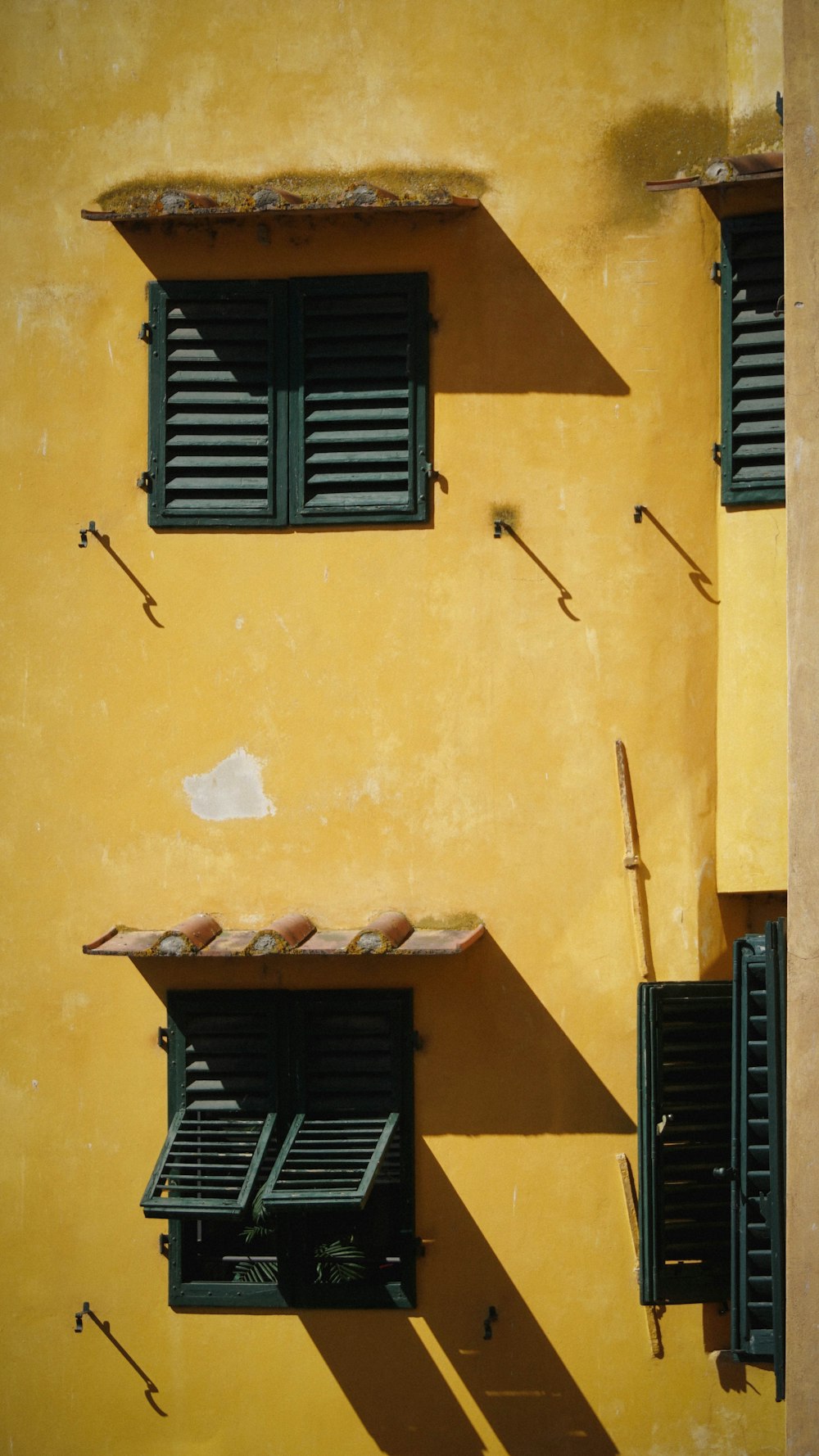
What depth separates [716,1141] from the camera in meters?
6.50

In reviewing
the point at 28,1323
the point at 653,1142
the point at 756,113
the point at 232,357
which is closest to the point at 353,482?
the point at 232,357

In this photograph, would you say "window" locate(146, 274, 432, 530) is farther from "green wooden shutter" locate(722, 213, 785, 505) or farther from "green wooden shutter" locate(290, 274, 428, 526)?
"green wooden shutter" locate(722, 213, 785, 505)

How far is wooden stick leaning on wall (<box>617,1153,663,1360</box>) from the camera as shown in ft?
22.1

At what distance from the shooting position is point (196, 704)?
7.07 meters

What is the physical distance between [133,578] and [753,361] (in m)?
3.22

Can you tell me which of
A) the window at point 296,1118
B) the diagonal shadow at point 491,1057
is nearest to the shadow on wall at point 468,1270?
the diagonal shadow at point 491,1057

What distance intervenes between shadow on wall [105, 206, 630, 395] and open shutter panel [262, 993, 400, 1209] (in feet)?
10.4

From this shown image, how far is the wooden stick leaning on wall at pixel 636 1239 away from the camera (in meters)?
6.72

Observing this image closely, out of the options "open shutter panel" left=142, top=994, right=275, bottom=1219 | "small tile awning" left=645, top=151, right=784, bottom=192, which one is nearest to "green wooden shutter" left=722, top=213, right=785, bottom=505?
"small tile awning" left=645, top=151, right=784, bottom=192

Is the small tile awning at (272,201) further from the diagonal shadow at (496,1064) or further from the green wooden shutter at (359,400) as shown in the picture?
the diagonal shadow at (496,1064)

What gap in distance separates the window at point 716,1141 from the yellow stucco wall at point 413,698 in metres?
0.39

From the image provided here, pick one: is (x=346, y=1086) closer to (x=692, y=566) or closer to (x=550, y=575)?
(x=550, y=575)

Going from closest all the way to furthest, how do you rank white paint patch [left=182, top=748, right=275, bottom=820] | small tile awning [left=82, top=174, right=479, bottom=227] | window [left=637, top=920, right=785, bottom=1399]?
window [left=637, top=920, right=785, bottom=1399] → small tile awning [left=82, top=174, right=479, bottom=227] → white paint patch [left=182, top=748, right=275, bottom=820]

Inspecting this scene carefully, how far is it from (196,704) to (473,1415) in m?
3.73
